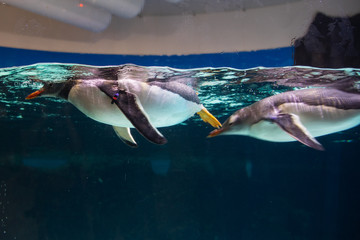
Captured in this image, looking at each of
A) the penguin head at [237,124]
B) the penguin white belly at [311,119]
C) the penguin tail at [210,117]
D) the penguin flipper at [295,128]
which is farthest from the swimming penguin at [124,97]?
the penguin flipper at [295,128]

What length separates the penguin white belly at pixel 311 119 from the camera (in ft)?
10.5

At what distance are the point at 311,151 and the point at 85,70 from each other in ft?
43.0

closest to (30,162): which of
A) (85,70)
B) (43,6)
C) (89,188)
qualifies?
(89,188)

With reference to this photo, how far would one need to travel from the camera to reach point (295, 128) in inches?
110

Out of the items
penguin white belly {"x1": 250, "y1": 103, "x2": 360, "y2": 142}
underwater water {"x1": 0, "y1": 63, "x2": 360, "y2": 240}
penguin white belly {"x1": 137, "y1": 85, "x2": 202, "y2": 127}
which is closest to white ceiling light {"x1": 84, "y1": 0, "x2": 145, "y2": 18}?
penguin white belly {"x1": 137, "y1": 85, "x2": 202, "y2": 127}

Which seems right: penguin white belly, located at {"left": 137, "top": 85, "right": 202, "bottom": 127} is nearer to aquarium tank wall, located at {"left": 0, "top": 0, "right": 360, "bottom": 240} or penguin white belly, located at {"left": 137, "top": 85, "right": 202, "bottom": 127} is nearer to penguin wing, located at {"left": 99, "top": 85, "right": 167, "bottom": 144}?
aquarium tank wall, located at {"left": 0, "top": 0, "right": 360, "bottom": 240}

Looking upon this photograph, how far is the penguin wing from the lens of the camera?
95.4 inches

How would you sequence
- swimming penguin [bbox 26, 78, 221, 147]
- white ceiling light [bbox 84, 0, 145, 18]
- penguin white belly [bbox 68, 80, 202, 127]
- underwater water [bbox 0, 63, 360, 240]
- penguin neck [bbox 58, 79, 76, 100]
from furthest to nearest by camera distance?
Result: underwater water [bbox 0, 63, 360, 240]
penguin neck [bbox 58, 79, 76, 100]
penguin white belly [bbox 68, 80, 202, 127]
swimming penguin [bbox 26, 78, 221, 147]
white ceiling light [bbox 84, 0, 145, 18]

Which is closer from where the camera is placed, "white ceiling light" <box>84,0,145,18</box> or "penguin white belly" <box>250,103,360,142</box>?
"white ceiling light" <box>84,0,145,18</box>

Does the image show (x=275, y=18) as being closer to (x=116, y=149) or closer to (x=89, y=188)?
(x=116, y=149)

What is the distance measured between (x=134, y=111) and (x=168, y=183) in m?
10.7

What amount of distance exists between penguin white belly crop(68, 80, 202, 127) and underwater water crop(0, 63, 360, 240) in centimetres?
598

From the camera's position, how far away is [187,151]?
13.7 meters

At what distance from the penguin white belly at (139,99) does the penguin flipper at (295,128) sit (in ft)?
4.08
